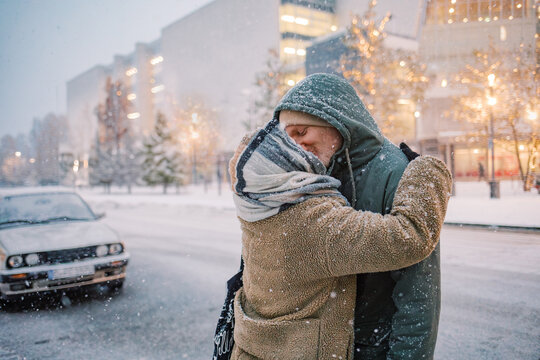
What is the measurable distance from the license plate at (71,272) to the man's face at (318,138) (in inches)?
213

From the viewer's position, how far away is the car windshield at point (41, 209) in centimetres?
686

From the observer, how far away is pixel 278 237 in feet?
4.36

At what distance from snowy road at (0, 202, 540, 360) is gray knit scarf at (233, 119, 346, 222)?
3.18 metres

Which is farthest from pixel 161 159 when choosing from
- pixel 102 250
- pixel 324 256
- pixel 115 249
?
pixel 324 256

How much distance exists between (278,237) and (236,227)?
12376 millimetres

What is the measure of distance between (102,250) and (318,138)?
5619 mm

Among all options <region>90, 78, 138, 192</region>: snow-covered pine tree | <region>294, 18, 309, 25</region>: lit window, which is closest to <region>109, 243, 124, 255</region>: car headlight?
<region>90, 78, 138, 192</region>: snow-covered pine tree

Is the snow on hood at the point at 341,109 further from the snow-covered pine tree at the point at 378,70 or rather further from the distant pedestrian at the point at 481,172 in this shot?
the distant pedestrian at the point at 481,172

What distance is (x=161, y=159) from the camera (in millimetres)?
39375

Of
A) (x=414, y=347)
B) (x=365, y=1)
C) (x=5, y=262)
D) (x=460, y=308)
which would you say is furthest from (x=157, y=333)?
(x=365, y=1)

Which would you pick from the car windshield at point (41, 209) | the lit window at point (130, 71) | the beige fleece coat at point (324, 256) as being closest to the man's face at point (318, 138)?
the beige fleece coat at point (324, 256)

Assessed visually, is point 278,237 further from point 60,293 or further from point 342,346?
point 60,293

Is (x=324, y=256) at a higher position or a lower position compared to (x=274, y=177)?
lower

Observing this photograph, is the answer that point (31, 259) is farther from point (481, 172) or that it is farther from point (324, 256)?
point (481, 172)
